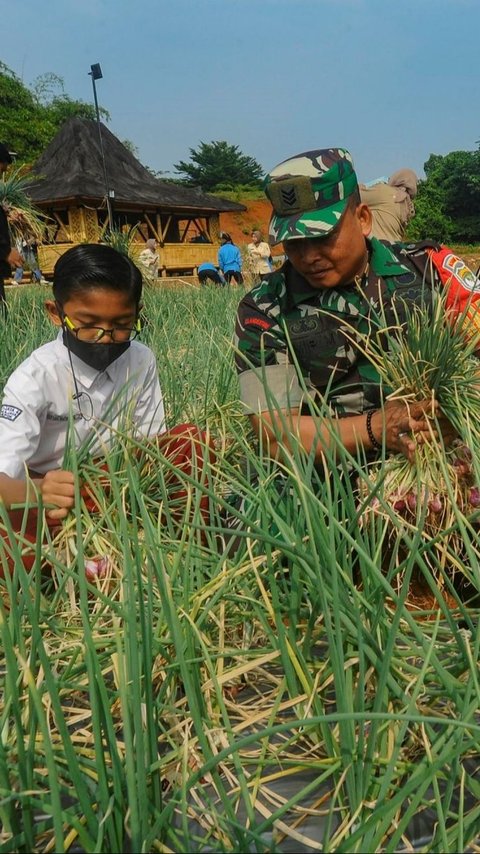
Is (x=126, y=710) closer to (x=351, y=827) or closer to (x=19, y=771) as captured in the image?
(x=19, y=771)

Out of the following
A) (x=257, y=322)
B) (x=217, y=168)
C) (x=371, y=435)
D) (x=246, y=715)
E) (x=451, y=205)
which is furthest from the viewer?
(x=217, y=168)

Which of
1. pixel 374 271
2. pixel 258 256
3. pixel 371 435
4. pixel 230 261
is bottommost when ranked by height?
pixel 230 261

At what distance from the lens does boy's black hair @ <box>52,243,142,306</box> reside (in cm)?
128

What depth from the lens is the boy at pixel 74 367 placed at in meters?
1.25

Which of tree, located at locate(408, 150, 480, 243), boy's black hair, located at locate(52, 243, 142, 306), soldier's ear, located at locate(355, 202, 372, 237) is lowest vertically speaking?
tree, located at locate(408, 150, 480, 243)

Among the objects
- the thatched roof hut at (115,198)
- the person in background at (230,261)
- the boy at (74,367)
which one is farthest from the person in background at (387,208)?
the thatched roof hut at (115,198)

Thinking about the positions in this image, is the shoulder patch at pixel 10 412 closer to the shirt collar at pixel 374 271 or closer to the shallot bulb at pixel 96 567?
the shallot bulb at pixel 96 567

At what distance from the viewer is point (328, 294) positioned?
1.35m

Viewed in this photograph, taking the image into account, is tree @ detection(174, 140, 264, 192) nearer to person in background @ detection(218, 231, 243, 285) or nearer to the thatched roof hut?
the thatched roof hut

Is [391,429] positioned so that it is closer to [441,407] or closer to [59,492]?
[441,407]

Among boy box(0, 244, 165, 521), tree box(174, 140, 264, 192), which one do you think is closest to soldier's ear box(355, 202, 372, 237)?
boy box(0, 244, 165, 521)

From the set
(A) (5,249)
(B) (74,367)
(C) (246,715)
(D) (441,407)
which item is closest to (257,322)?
(B) (74,367)

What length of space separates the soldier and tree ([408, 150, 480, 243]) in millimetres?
31896

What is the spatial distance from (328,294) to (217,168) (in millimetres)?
43499
